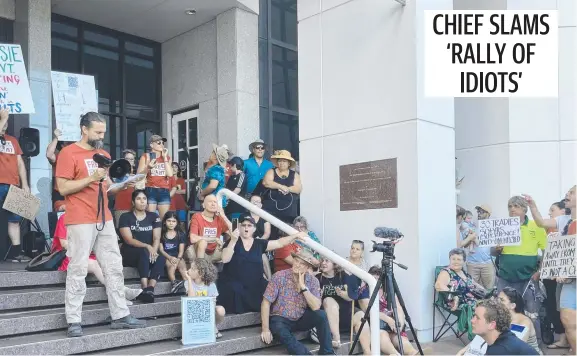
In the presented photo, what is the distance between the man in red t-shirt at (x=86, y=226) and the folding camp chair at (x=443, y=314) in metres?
3.62

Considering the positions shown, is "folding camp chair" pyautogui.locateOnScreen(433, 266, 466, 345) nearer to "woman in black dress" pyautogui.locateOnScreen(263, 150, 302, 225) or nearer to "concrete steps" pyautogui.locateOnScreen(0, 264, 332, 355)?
"concrete steps" pyautogui.locateOnScreen(0, 264, 332, 355)

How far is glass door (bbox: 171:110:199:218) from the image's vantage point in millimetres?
12195

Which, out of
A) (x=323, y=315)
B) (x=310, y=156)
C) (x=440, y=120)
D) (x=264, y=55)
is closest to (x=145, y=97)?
(x=264, y=55)

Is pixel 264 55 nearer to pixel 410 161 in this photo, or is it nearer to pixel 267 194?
pixel 267 194

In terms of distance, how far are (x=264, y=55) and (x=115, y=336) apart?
759 centimetres

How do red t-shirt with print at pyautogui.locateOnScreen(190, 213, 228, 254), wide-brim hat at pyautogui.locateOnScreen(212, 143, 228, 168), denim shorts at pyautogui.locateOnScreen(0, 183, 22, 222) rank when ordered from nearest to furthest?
red t-shirt with print at pyautogui.locateOnScreen(190, 213, 228, 254) → denim shorts at pyautogui.locateOnScreen(0, 183, 22, 222) → wide-brim hat at pyautogui.locateOnScreen(212, 143, 228, 168)

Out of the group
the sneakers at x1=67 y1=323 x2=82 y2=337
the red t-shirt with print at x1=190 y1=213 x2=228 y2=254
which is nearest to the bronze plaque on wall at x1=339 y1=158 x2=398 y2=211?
the red t-shirt with print at x1=190 y1=213 x2=228 y2=254

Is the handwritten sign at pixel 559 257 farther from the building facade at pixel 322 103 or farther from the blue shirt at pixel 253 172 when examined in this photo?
the blue shirt at pixel 253 172

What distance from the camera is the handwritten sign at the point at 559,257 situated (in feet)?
21.4

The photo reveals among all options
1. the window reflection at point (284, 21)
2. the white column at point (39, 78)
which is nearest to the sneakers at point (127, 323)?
the white column at point (39, 78)

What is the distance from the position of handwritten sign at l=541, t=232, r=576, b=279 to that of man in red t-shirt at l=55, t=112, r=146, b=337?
14.6 ft

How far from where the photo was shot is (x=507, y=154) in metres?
10.6

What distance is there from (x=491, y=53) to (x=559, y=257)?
10.2 ft

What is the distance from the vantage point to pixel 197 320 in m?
5.96
